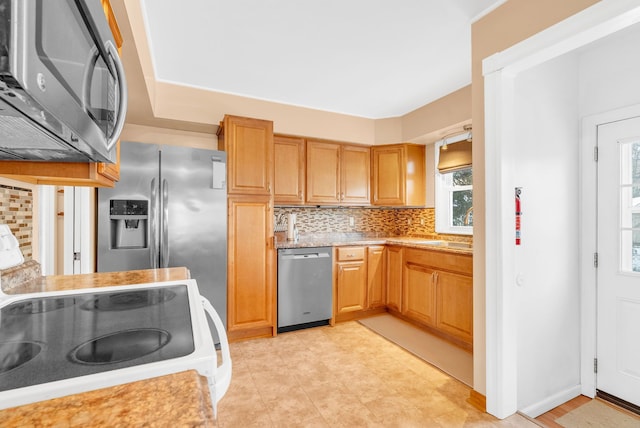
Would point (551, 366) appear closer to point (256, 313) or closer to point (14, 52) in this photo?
point (256, 313)

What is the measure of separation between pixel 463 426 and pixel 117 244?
8.96 feet

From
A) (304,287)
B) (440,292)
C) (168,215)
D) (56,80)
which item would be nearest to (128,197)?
(168,215)

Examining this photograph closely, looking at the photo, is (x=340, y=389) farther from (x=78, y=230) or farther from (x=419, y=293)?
(x=78, y=230)

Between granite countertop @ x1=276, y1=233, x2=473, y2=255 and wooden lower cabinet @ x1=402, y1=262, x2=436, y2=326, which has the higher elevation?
granite countertop @ x1=276, y1=233, x2=473, y2=255

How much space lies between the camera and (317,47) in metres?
2.39

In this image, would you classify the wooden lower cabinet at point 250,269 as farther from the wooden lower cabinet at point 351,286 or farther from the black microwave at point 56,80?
the black microwave at point 56,80

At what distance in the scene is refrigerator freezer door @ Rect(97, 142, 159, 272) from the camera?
2.41 metres

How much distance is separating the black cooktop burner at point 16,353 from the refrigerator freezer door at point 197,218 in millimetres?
1955

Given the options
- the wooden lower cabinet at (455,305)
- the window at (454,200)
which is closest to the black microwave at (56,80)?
the wooden lower cabinet at (455,305)

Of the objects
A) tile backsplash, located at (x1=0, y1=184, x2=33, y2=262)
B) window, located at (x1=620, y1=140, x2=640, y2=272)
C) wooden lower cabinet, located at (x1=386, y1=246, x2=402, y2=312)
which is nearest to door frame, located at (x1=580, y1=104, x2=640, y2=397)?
window, located at (x1=620, y1=140, x2=640, y2=272)

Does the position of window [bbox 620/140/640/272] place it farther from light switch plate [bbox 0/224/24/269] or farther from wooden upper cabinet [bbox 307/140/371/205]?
light switch plate [bbox 0/224/24/269]

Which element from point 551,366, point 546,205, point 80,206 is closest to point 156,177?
point 80,206

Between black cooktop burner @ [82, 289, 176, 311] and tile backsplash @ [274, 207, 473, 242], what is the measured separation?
8.47 feet

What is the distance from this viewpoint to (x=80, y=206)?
2.37 meters
